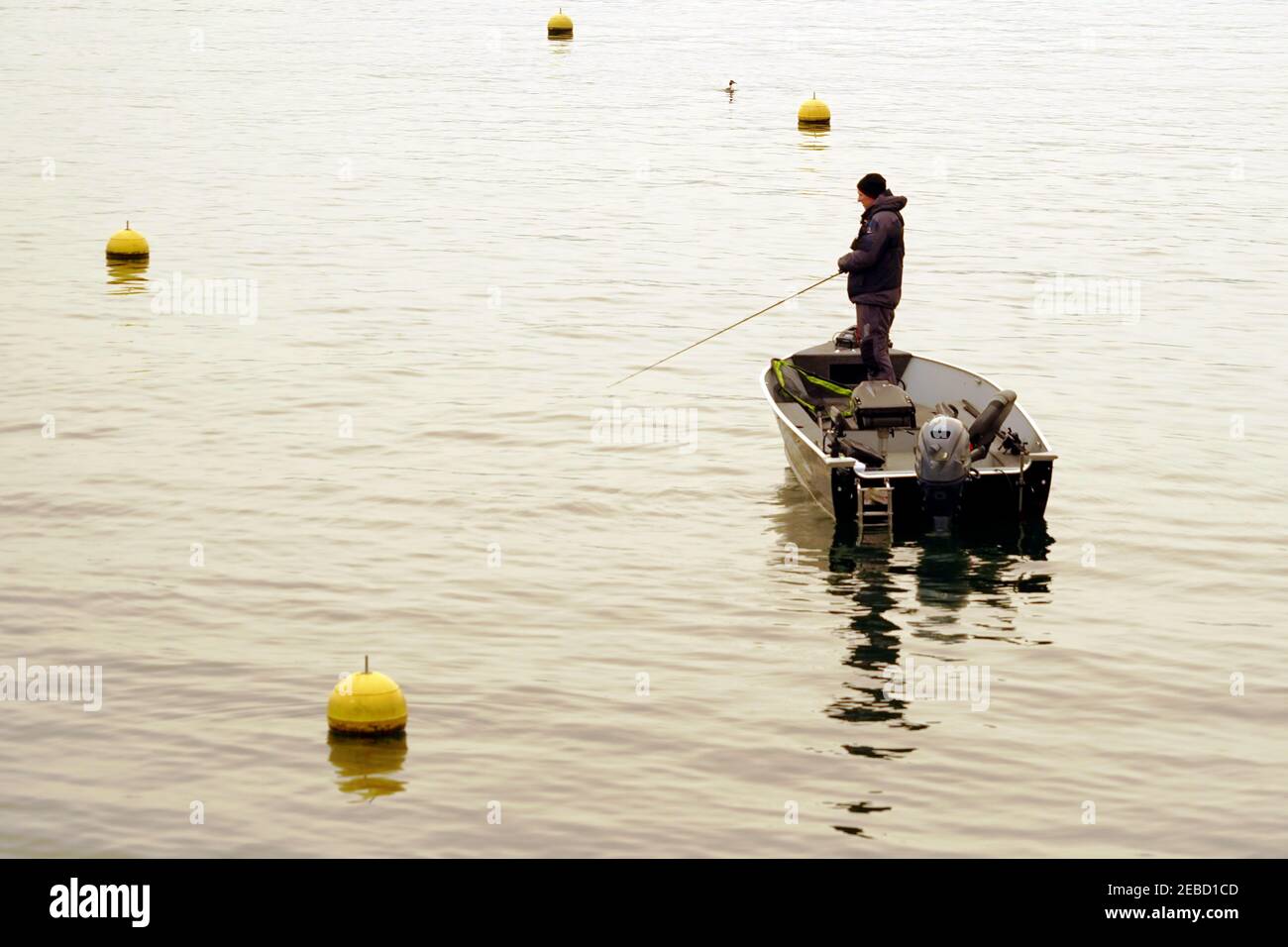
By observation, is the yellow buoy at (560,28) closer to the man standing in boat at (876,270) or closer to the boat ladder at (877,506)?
the man standing in boat at (876,270)

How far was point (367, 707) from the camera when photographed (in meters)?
13.4

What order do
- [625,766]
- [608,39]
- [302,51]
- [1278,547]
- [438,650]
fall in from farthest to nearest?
[608,39] → [302,51] → [1278,547] → [438,650] → [625,766]

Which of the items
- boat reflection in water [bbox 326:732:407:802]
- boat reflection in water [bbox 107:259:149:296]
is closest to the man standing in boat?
boat reflection in water [bbox 326:732:407:802]

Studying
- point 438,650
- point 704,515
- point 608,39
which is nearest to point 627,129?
point 608,39

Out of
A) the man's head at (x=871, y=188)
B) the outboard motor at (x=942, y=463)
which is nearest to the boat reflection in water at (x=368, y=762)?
the outboard motor at (x=942, y=463)

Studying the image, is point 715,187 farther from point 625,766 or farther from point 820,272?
point 625,766

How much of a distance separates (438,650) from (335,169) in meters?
27.5

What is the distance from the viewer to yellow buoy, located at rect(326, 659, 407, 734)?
13.4 m

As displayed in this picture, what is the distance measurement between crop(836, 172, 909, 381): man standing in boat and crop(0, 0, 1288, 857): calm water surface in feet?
5.65

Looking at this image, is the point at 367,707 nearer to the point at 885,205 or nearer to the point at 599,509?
the point at 599,509

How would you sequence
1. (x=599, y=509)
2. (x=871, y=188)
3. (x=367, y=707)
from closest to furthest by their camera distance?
(x=367, y=707)
(x=599, y=509)
(x=871, y=188)

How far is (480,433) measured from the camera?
22.1 m

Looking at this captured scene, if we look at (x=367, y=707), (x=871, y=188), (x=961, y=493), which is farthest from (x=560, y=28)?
(x=367, y=707)

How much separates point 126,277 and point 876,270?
1520cm
